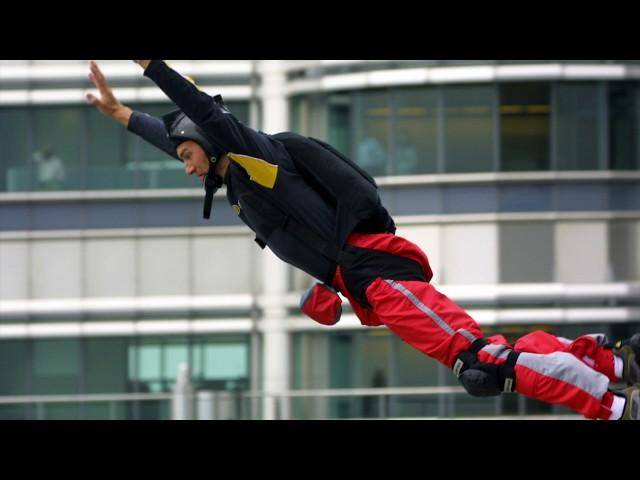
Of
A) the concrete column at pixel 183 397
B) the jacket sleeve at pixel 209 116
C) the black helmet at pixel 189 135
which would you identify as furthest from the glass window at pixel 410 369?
the jacket sleeve at pixel 209 116

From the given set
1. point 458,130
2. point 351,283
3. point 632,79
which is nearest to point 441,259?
point 458,130

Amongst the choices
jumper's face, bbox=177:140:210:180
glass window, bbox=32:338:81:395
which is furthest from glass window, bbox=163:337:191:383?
jumper's face, bbox=177:140:210:180

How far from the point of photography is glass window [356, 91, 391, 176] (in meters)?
22.4

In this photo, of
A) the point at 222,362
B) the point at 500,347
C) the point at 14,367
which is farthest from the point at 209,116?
the point at 14,367

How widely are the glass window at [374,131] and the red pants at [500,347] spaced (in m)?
15.8

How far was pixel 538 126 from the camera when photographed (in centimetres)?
2217

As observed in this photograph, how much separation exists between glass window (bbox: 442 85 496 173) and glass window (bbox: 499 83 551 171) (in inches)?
9.1

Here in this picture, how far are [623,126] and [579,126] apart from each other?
719 mm

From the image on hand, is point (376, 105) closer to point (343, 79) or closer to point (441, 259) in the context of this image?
point (343, 79)

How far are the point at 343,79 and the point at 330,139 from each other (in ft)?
3.42

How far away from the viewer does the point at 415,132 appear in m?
22.4

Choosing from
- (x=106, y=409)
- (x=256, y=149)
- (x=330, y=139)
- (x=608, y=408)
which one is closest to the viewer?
(x=608, y=408)

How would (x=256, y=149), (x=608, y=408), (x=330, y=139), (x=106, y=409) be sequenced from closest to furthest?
(x=608, y=408) → (x=256, y=149) → (x=106, y=409) → (x=330, y=139)

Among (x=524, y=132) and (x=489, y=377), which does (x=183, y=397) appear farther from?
(x=489, y=377)
